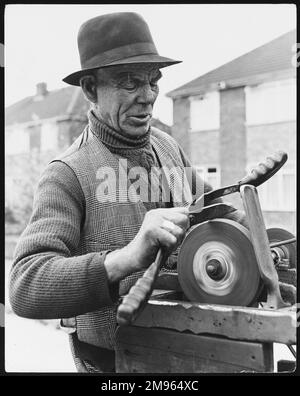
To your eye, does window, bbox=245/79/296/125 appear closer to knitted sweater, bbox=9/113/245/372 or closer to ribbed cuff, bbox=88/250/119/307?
knitted sweater, bbox=9/113/245/372

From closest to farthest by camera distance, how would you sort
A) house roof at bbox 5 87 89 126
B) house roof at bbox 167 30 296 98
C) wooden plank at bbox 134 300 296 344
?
wooden plank at bbox 134 300 296 344 → house roof at bbox 167 30 296 98 → house roof at bbox 5 87 89 126

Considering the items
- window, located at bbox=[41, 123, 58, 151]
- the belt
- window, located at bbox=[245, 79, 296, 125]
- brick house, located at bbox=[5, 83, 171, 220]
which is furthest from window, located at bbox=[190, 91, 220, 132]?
the belt

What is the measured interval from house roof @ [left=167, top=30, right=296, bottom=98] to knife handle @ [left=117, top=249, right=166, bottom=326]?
21.0ft

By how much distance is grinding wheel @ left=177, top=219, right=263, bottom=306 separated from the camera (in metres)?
1.63

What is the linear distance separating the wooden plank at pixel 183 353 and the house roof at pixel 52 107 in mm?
6655

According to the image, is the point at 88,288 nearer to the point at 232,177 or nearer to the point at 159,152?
the point at 159,152

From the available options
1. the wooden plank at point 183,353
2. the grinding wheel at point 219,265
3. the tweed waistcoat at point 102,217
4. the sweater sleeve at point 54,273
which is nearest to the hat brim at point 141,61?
the tweed waistcoat at point 102,217

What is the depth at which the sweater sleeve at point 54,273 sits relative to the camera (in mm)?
1667

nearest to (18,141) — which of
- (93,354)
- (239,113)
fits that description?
(239,113)

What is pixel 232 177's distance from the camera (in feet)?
27.8

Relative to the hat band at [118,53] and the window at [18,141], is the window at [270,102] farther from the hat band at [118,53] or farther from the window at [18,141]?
the hat band at [118,53]

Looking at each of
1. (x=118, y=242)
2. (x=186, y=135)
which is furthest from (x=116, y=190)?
(x=186, y=135)

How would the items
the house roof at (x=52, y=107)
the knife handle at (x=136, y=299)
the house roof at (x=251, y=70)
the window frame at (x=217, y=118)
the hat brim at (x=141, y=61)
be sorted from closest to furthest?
the knife handle at (x=136, y=299), the hat brim at (x=141, y=61), the house roof at (x=251, y=70), the house roof at (x=52, y=107), the window frame at (x=217, y=118)
